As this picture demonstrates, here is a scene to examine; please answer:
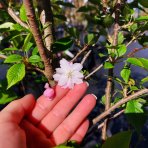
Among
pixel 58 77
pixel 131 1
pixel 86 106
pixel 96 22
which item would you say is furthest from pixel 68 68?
pixel 131 1

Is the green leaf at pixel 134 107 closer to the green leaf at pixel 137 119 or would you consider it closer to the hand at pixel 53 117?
the green leaf at pixel 137 119

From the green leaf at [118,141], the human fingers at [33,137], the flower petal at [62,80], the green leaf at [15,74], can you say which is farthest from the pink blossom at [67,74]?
the green leaf at [118,141]

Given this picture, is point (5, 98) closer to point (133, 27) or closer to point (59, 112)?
point (59, 112)

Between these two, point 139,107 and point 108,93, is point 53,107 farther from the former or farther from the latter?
point 139,107

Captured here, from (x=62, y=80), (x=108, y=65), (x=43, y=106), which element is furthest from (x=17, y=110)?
(x=108, y=65)

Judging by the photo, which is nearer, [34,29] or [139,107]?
[34,29]

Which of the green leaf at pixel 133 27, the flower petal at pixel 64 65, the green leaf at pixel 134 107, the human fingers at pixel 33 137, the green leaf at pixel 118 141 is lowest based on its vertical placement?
the human fingers at pixel 33 137

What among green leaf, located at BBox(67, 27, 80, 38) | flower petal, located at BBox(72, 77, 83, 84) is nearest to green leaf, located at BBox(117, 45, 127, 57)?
flower petal, located at BBox(72, 77, 83, 84)
